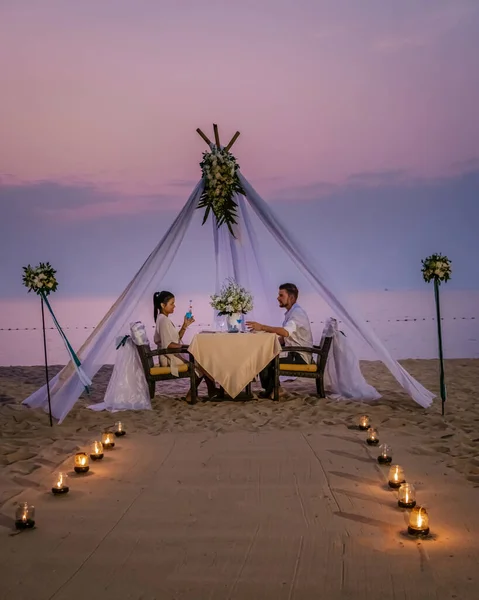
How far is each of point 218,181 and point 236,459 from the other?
11.5 feet

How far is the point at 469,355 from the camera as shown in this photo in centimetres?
1224

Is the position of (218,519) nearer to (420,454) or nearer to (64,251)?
(420,454)

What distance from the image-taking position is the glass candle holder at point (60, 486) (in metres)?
4.13

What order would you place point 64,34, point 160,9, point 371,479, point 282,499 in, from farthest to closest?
point 64,34, point 160,9, point 371,479, point 282,499

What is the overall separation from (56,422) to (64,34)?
28.9 feet

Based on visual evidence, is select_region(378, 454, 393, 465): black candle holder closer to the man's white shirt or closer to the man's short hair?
the man's white shirt

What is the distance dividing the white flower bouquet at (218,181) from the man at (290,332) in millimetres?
1146

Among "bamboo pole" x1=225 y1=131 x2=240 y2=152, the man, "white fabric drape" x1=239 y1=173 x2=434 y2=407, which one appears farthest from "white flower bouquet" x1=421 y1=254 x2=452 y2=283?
"bamboo pole" x1=225 y1=131 x2=240 y2=152

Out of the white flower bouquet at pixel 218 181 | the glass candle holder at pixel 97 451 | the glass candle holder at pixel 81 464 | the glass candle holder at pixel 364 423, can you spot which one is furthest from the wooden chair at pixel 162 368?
the glass candle holder at pixel 81 464

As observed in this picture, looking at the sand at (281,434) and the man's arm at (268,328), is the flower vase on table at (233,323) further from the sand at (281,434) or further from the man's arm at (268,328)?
the sand at (281,434)

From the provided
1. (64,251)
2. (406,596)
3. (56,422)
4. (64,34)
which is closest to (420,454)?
(406,596)

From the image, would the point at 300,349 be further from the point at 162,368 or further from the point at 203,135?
the point at 203,135

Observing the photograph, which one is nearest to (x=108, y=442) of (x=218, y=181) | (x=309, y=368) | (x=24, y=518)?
(x=24, y=518)

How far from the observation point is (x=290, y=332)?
764 centimetres
